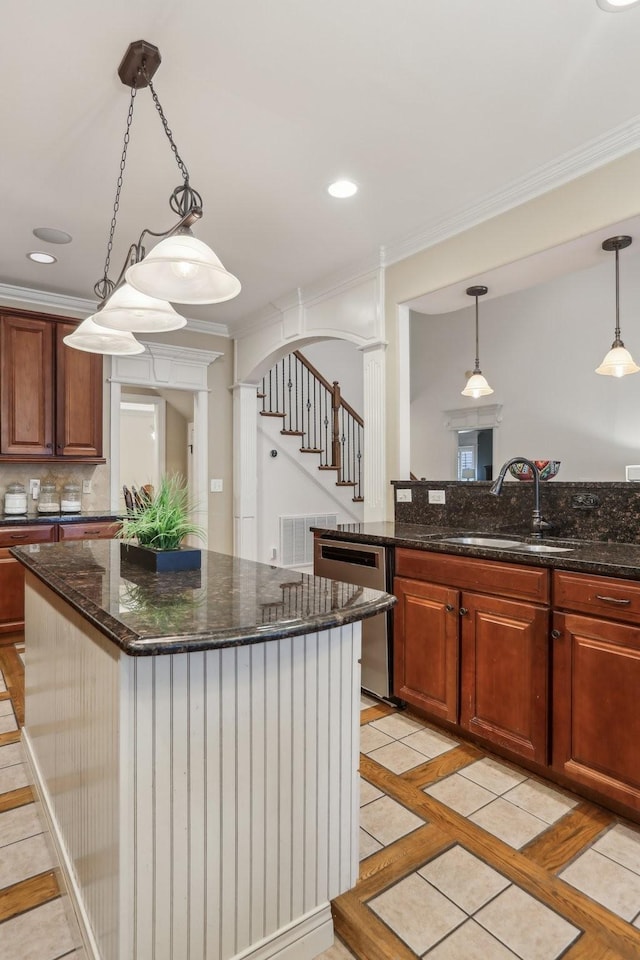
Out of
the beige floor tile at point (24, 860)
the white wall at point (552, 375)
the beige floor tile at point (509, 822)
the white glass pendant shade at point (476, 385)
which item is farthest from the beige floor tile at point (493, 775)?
the white wall at point (552, 375)

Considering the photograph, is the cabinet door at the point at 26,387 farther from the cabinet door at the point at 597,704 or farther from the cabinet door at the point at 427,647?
the cabinet door at the point at 597,704

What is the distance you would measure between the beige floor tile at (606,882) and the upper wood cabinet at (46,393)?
4195mm

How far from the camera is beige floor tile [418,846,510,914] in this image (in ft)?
5.25

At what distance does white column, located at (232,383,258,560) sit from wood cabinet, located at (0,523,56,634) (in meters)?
1.88

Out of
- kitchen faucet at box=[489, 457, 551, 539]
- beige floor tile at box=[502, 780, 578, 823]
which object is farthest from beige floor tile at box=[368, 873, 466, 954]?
kitchen faucet at box=[489, 457, 551, 539]

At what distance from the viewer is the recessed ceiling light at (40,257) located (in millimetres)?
3811

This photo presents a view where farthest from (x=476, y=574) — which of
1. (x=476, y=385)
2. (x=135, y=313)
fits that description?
(x=476, y=385)

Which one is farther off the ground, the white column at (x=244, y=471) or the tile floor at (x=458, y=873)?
the white column at (x=244, y=471)

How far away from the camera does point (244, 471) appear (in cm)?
548

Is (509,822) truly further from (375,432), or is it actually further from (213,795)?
(375,432)

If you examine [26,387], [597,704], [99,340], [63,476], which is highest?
[26,387]

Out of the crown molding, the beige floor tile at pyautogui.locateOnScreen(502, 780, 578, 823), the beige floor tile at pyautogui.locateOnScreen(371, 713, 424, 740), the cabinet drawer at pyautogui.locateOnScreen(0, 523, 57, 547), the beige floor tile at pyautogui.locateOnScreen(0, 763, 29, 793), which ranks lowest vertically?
the beige floor tile at pyautogui.locateOnScreen(0, 763, 29, 793)

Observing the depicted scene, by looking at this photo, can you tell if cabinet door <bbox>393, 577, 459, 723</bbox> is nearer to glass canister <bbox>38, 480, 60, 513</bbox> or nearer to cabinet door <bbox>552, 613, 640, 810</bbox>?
cabinet door <bbox>552, 613, 640, 810</bbox>

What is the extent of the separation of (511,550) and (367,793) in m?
1.14
